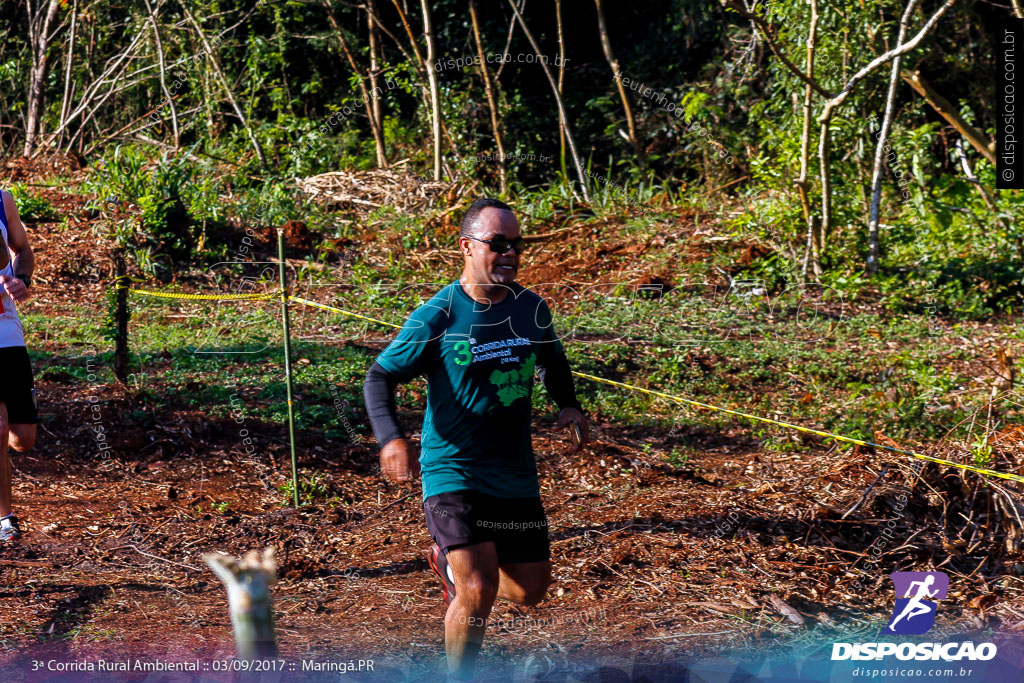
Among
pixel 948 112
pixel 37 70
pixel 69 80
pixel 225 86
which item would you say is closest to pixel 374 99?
pixel 225 86

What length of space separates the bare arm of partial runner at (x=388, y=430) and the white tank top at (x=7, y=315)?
2.39 m

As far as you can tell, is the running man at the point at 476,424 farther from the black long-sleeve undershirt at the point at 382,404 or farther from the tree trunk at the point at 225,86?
the tree trunk at the point at 225,86

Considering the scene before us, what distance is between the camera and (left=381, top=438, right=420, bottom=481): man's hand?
3344mm

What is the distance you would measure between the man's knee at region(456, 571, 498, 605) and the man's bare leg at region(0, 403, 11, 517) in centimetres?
271

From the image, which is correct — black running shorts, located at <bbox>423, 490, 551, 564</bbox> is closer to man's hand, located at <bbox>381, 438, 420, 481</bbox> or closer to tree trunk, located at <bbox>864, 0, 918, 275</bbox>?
man's hand, located at <bbox>381, 438, 420, 481</bbox>

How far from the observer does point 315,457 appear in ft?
21.7

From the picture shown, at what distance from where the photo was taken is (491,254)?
12.2 feet

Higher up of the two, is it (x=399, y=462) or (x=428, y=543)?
(x=399, y=462)

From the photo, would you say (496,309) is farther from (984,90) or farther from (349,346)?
(984,90)

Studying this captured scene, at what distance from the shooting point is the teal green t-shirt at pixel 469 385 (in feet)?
11.8

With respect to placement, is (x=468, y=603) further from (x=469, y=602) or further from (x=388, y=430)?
(x=388, y=430)

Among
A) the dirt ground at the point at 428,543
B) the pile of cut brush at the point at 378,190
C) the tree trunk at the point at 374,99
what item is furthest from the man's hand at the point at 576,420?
the tree trunk at the point at 374,99

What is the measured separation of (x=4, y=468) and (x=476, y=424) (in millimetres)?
2705

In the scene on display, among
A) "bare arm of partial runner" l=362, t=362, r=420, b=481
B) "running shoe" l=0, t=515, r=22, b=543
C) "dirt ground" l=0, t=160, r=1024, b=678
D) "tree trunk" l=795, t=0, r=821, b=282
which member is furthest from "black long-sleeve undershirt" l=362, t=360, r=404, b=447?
"tree trunk" l=795, t=0, r=821, b=282
